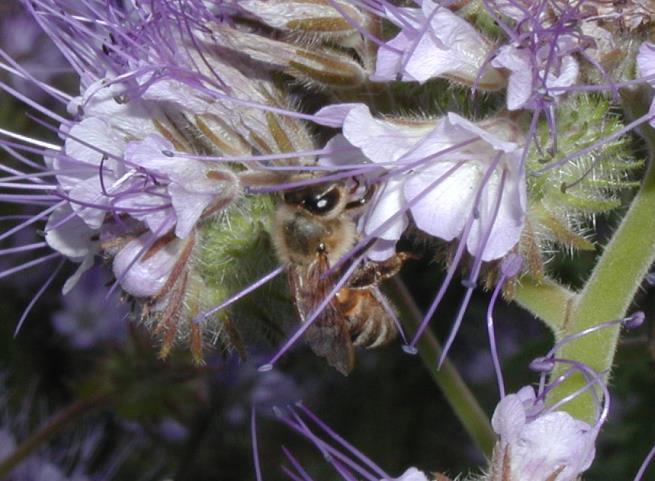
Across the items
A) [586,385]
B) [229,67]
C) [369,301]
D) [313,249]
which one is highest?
[229,67]

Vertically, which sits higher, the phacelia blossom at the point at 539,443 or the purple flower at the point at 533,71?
the purple flower at the point at 533,71

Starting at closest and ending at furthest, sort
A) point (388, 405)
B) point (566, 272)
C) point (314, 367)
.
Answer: point (566, 272), point (388, 405), point (314, 367)

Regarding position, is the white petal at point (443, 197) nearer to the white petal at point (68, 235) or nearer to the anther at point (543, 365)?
the anther at point (543, 365)

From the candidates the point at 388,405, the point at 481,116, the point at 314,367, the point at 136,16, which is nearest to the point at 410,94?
the point at 481,116

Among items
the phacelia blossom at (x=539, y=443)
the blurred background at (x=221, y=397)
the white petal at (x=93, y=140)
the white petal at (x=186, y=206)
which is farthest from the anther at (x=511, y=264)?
the blurred background at (x=221, y=397)

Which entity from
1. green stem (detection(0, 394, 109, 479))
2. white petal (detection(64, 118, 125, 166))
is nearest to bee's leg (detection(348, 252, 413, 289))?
white petal (detection(64, 118, 125, 166))

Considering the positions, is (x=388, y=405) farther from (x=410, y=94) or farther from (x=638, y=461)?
(x=410, y=94)

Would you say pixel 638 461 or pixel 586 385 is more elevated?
pixel 586 385
